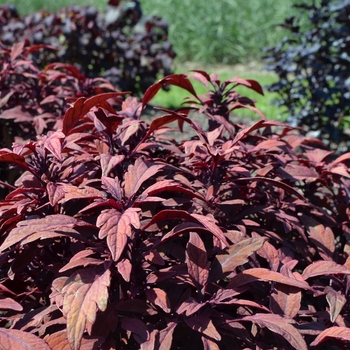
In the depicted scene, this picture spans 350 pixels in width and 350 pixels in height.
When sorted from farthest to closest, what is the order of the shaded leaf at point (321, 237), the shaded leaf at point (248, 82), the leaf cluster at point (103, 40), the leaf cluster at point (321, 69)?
1. the leaf cluster at point (103, 40)
2. the leaf cluster at point (321, 69)
3. the shaded leaf at point (248, 82)
4. the shaded leaf at point (321, 237)

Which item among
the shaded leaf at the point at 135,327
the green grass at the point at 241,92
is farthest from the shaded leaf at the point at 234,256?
the green grass at the point at 241,92

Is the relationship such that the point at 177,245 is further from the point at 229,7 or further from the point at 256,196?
the point at 229,7

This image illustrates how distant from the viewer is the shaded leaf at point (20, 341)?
1.25m

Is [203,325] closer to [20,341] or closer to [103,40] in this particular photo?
[20,341]

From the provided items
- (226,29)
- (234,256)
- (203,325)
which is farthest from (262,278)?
(226,29)

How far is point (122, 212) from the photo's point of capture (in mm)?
1396

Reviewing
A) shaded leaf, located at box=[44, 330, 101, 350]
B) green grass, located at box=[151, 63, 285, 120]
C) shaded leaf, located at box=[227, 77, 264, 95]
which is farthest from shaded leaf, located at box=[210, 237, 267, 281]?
green grass, located at box=[151, 63, 285, 120]

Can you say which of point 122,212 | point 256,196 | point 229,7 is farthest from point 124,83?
point 229,7

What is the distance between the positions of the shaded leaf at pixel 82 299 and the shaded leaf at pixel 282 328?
0.38m

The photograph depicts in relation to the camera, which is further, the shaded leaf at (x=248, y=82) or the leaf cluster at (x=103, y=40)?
the leaf cluster at (x=103, y=40)

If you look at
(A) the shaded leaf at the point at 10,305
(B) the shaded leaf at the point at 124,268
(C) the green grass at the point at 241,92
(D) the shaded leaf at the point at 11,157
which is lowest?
(C) the green grass at the point at 241,92

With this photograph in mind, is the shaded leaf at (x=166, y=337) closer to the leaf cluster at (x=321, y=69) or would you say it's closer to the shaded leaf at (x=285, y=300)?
the shaded leaf at (x=285, y=300)

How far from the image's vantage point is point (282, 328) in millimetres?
1318

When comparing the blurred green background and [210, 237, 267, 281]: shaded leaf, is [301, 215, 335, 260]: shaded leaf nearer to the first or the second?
[210, 237, 267, 281]: shaded leaf
